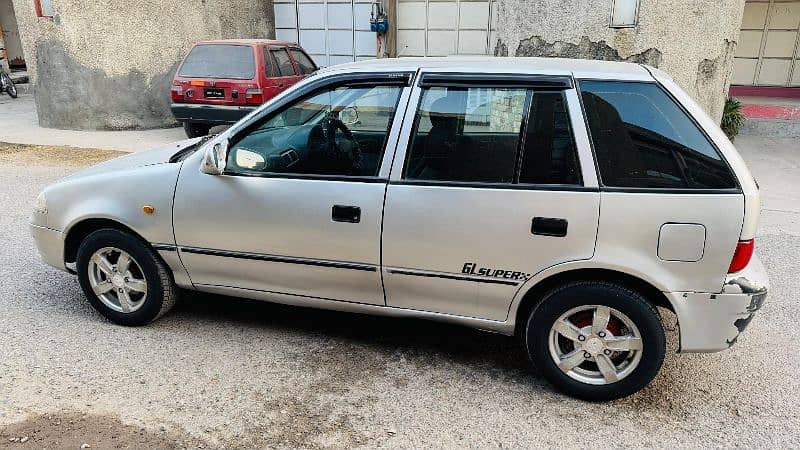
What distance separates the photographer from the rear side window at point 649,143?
2.98m

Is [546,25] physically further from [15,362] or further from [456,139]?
[15,362]

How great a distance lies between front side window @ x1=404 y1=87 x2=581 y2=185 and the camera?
312 centimetres

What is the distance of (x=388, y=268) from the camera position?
3.38 metres

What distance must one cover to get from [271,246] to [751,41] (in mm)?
12791

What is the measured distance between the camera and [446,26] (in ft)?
40.0

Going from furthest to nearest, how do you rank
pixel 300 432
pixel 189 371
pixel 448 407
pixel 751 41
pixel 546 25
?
pixel 751 41 → pixel 546 25 → pixel 189 371 → pixel 448 407 → pixel 300 432

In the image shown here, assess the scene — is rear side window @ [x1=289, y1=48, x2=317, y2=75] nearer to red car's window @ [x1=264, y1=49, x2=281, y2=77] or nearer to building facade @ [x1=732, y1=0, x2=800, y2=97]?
red car's window @ [x1=264, y1=49, x2=281, y2=77]

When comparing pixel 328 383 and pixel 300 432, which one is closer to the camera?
pixel 300 432

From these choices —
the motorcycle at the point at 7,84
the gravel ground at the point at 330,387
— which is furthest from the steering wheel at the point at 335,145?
the motorcycle at the point at 7,84

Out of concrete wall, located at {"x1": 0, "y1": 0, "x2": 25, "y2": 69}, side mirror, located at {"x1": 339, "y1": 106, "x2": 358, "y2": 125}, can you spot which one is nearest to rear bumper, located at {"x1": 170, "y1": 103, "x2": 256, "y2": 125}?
side mirror, located at {"x1": 339, "y1": 106, "x2": 358, "y2": 125}

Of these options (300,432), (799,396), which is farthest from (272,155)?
(799,396)

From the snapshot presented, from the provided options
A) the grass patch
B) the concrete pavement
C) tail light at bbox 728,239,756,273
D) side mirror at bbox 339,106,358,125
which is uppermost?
side mirror at bbox 339,106,358,125

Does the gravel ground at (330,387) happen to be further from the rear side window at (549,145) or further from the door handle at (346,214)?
the rear side window at (549,145)

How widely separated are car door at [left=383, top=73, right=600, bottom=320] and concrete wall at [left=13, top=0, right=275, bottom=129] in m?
9.75
